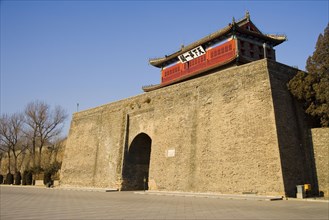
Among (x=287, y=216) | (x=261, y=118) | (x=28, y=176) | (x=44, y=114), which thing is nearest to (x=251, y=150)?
(x=261, y=118)

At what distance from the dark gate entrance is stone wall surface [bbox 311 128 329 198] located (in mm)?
9312

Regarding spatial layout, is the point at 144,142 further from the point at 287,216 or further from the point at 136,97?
the point at 287,216

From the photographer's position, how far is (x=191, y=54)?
23.0 metres

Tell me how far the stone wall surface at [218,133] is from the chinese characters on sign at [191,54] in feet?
21.1

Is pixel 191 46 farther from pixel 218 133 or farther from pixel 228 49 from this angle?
pixel 218 133

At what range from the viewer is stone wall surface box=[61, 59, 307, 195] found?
11680 mm

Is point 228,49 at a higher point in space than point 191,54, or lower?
lower

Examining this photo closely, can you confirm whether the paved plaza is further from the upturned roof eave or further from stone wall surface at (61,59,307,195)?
the upturned roof eave

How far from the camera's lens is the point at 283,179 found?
35.8 feet

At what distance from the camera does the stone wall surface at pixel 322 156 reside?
11836 millimetres

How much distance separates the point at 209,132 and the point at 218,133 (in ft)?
1.75

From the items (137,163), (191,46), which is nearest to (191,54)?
(191,46)

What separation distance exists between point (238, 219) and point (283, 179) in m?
5.60

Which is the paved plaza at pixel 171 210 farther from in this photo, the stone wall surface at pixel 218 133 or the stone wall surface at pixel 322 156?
the stone wall surface at pixel 322 156
